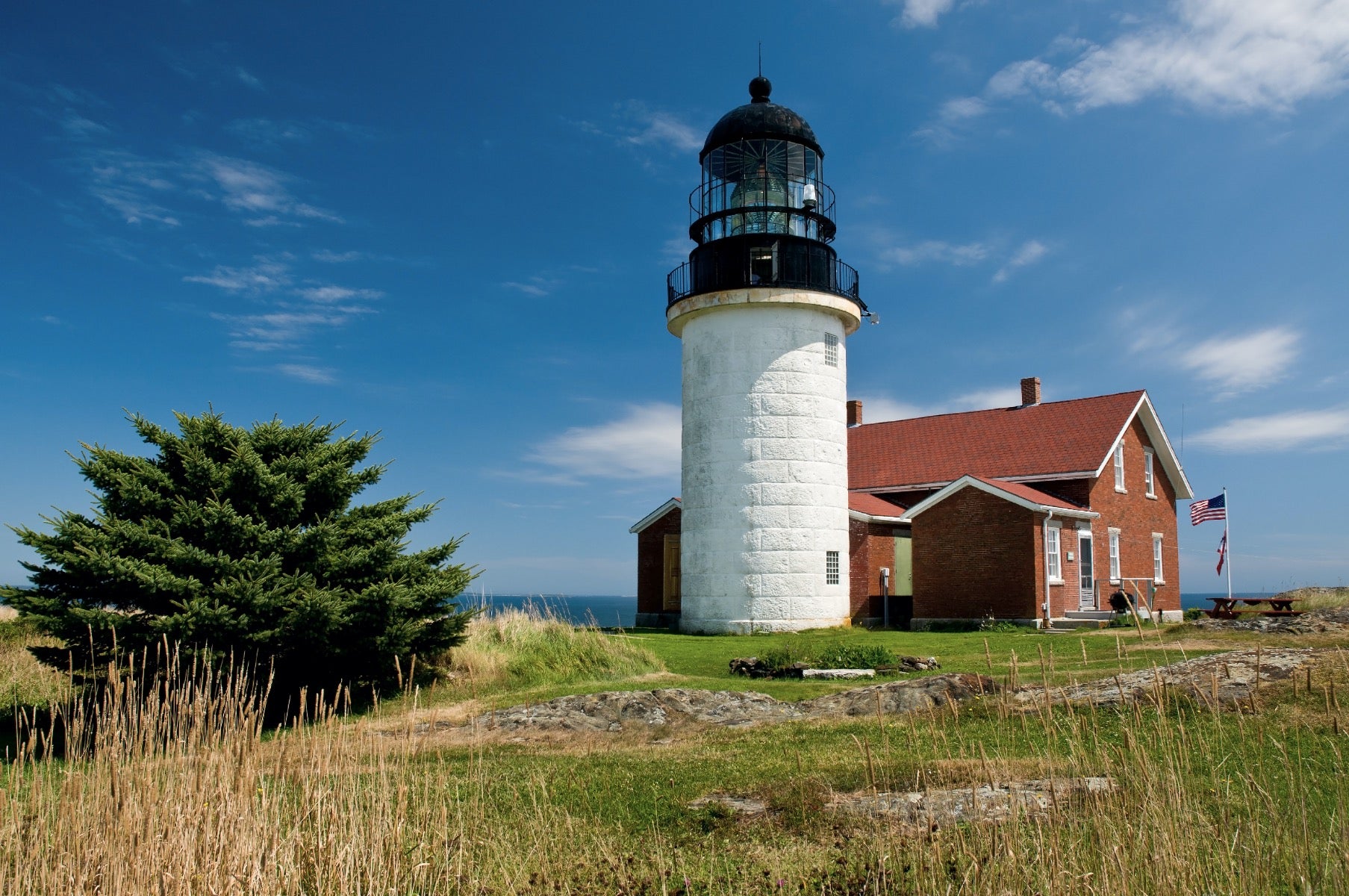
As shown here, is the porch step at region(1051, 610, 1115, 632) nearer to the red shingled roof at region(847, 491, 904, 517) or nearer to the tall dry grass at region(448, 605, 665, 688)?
the red shingled roof at region(847, 491, 904, 517)

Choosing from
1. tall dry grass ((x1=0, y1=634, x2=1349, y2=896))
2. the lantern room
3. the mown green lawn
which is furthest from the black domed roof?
tall dry grass ((x1=0, y1=634, x2=1349, y2=896))

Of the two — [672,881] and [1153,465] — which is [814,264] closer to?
[1153,465]

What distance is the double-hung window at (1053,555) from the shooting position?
81.5ft

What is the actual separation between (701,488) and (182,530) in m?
15.3

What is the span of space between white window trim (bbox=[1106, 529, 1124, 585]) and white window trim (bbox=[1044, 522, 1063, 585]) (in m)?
3.50

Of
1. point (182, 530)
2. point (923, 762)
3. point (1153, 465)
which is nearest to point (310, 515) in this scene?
point (182, 530)

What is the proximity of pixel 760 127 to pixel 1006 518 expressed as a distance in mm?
12228

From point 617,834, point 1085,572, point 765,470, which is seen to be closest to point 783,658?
point 617,834

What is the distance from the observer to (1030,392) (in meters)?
32.0

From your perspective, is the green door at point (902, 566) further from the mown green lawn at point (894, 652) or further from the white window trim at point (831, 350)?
the white window trim at point (831, 350)

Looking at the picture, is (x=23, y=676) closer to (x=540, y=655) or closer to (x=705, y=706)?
(x=540, y=655)

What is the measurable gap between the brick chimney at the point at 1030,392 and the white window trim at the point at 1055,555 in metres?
7.42

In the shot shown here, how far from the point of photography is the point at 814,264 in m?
25.3

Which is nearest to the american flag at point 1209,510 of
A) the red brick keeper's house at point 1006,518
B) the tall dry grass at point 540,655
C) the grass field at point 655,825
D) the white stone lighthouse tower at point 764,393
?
the red brick keeper's house at point 1006,518
